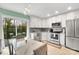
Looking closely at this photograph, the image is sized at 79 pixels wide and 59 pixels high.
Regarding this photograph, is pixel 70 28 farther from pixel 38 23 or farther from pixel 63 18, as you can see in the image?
pixel 38 23

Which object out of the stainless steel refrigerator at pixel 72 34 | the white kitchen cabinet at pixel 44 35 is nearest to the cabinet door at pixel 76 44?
the stainless steel refrigerator at pixel 72 34

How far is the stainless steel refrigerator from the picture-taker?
142 cm

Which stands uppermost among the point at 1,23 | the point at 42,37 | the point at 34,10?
the point at 34,10

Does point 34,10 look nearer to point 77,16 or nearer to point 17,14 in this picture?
point 17,14

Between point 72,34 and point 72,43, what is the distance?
17cm

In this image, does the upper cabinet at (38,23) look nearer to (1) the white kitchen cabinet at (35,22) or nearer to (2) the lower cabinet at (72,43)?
(1) the white kitchen cabinet at (35,22)

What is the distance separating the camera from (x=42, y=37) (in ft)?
4.86

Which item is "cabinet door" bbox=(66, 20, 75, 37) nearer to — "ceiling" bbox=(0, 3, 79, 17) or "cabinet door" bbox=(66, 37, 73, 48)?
"cabinet door" bbox=(66, 37, 73, 48)

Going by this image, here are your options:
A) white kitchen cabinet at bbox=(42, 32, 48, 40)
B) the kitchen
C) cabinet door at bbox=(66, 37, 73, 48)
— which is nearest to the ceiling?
the kitchen

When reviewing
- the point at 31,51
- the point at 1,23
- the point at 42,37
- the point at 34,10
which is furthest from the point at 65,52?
the point at 1,23

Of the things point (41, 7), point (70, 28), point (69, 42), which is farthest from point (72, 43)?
point (41, 7)

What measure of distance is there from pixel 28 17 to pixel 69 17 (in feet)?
2.34

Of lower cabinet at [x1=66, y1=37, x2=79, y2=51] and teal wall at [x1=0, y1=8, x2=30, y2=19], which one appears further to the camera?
lower cabinet at [x1=66, y1=37, x2=79, y2=51]

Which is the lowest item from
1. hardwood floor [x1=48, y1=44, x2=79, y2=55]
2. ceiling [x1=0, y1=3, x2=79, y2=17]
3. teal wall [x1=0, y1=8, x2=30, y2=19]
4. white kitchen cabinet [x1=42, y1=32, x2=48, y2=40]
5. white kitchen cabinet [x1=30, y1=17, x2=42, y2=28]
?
hardwood floor [x1=48, y1=44, x2=79, y2=55]
